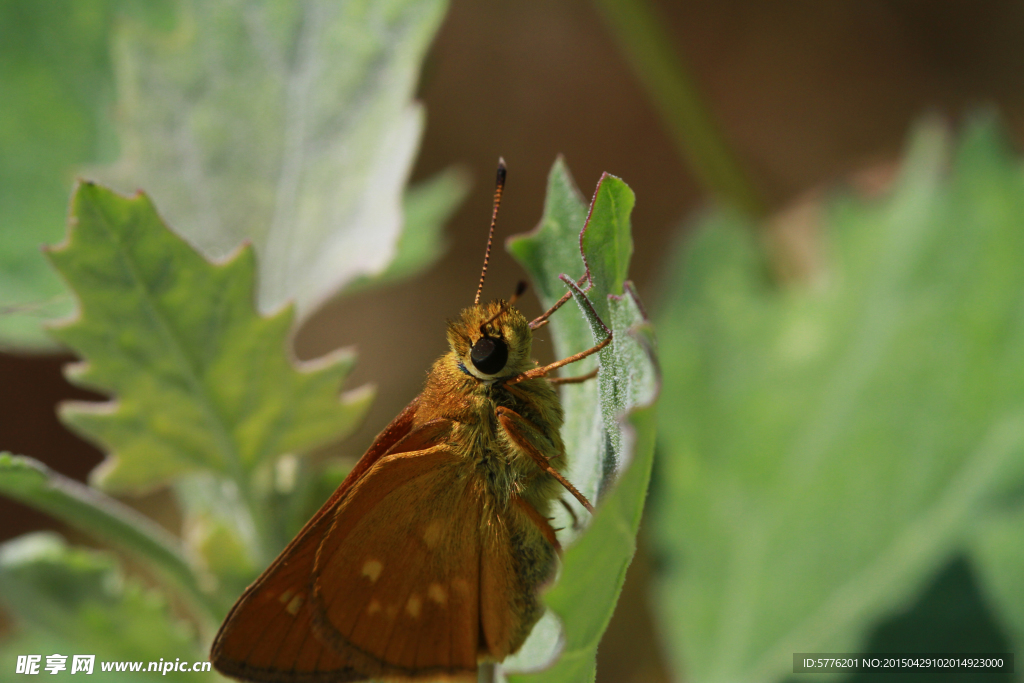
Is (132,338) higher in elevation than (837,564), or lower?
higher

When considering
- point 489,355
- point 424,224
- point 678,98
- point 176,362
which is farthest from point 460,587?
point 678,98

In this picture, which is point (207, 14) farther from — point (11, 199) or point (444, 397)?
point (444, 397)

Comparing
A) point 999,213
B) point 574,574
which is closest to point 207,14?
point 574,574

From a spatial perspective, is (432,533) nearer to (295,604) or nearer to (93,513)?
(295,604)

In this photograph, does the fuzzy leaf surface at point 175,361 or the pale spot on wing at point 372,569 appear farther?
the pale spot on wing at point 372,569

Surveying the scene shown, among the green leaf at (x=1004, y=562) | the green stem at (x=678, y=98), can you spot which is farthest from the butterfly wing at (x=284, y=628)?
the green stem at (x=678, y=98)

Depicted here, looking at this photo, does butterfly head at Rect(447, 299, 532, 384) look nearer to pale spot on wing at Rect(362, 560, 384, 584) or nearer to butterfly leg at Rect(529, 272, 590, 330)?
butterfly leg at Rect(529, 272, 590, 330)

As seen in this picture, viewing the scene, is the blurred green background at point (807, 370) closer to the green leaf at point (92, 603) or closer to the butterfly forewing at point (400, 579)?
the green leaf at point (92, 603)
